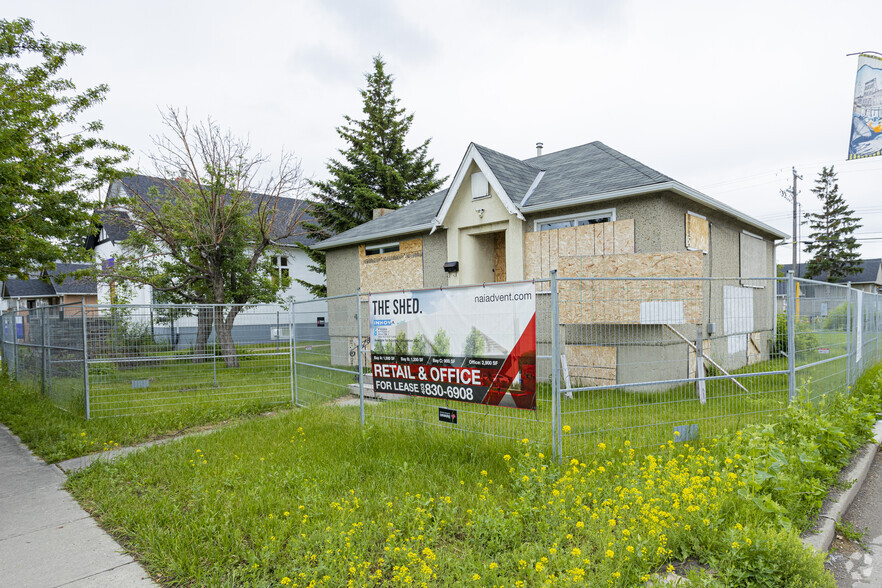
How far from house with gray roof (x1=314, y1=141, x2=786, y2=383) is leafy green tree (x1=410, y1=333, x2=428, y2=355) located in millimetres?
1714

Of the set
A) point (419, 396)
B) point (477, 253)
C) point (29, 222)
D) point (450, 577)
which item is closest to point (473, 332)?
point (419, 396)

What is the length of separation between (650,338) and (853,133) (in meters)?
5.43

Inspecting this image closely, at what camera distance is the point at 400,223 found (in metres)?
14.8

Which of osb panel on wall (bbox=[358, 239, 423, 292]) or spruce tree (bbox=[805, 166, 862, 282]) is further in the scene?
spruce tree (bbox=[805, 166, 862, 282])

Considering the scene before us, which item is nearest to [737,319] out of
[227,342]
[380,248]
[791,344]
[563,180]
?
[791,344]

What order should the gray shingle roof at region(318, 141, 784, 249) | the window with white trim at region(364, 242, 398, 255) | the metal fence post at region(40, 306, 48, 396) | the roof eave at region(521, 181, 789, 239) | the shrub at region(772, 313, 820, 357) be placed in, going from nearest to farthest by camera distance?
the shrub at region(772, 313, 820, 357)
the roof eave at region(521, 181, 789, 239)
the metal fence post at region(40, 306, 48, 396)
the gray shingle roof at region(318, 141, 784, 249)
the window with white trim at region(364, 242, 398, 255)

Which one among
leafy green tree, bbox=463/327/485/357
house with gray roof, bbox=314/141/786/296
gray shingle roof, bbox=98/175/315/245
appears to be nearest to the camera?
leafy green tree, bbox=463/327/485/357

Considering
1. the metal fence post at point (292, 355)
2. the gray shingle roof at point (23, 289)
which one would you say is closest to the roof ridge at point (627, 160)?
the metal fence post at point (292, 355)

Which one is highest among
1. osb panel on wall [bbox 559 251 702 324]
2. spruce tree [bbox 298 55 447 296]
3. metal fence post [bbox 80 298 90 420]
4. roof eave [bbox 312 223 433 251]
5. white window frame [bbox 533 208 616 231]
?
spruce tree [bbox 298 55 447 296]

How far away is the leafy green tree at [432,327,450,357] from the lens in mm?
5629

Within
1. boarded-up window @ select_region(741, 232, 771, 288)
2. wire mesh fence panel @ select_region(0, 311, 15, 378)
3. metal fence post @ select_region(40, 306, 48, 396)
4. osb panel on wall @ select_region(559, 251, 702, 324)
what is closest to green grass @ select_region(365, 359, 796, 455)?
osb panel on wall @ select_region(559, 251, 702, 324)

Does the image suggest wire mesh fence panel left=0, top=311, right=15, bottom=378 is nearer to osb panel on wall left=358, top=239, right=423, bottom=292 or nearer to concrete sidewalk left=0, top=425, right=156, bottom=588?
osb panel on wall left=358, top=239, right=423, bottom=292

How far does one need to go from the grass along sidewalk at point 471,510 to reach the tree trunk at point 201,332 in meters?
3.07

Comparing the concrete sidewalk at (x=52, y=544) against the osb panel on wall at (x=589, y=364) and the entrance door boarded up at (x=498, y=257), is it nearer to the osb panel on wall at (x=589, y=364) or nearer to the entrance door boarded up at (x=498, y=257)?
the osb panel on wall at (x=589, y=364)
